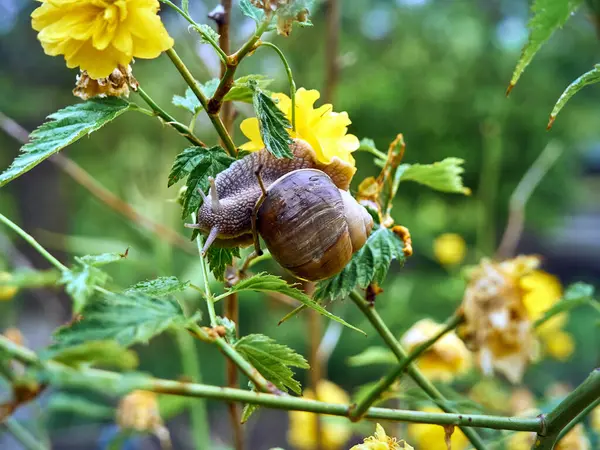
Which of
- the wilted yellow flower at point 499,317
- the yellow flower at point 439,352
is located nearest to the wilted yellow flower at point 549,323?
the yellow flower at point 439,352

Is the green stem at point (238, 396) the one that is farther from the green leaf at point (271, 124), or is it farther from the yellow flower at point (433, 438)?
the yellow flower at point (433, 438)

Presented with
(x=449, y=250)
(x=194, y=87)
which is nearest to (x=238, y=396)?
(x=194, y=87)

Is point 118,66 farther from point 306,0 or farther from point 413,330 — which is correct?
point 413,330

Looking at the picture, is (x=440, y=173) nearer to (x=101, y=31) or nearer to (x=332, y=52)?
(x=101, y=31)

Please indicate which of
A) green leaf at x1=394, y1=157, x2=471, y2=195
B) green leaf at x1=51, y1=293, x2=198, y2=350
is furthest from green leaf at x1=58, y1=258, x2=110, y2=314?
green leaf at x1=394, y1=157, x2=471, y2=195

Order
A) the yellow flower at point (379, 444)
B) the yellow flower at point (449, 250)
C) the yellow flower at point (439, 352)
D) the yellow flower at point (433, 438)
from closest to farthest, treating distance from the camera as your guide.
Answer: the yellow flower at point (379, 444), the yellow flower at point (439, 352), the yellow flower at point (433, 438), the yellow flower at point (449, 250)

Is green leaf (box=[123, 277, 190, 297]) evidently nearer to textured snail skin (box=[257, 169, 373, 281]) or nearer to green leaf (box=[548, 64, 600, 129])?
textured snail skin (box=[257, 169, 373, 281])
